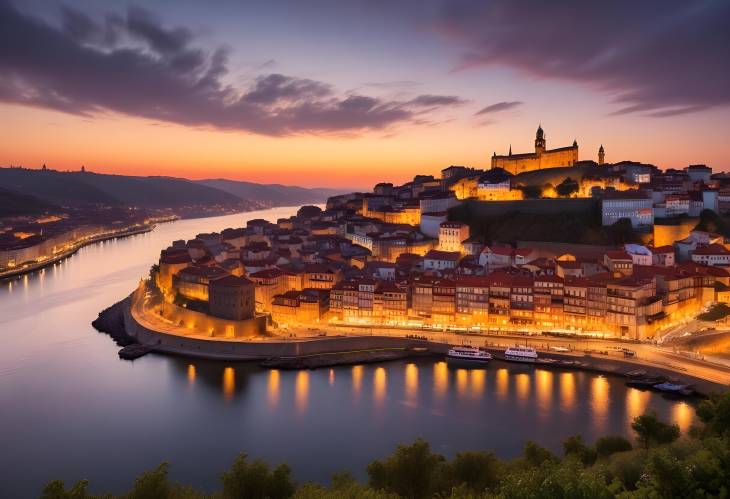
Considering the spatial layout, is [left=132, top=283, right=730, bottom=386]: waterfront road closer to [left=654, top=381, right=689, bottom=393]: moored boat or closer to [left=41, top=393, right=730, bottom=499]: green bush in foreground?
[left=654, top=381, right=689, bottom=393]: moored boat

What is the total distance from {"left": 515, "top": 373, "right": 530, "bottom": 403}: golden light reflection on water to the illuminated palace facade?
18948 mm

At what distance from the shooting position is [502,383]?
12789 millimetres

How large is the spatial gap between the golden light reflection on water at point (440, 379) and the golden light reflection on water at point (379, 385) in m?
1.17

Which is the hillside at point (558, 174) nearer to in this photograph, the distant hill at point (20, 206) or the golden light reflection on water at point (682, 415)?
the golden light reflection on water at point (682, 415)

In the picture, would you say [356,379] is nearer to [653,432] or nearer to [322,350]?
[322,350]

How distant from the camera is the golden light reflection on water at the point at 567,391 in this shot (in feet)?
37.4

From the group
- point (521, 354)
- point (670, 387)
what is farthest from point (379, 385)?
point (670, 387)

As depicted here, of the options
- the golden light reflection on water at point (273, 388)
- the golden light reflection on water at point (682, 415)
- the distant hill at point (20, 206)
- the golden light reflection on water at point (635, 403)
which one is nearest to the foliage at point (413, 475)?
the golden light reflection on water at point (635, 403)

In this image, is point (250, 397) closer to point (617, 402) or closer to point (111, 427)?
point (111, 427)

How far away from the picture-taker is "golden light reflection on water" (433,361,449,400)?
12.4m

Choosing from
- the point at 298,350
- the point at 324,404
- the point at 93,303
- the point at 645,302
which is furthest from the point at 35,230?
the point at 645,302

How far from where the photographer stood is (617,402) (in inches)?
452

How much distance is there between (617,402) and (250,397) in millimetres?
7790

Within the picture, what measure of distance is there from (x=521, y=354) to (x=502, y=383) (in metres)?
1.58
